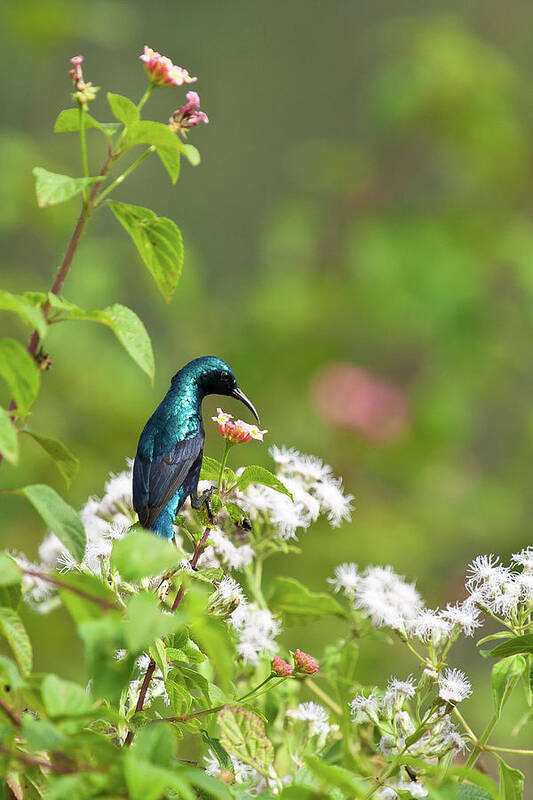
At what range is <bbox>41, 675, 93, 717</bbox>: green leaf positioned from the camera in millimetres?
369

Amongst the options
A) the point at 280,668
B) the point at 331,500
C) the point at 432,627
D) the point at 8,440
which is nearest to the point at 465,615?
the point at 432,627

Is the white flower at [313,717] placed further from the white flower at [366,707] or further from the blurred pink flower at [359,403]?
the blurred pink flower at [359,403]

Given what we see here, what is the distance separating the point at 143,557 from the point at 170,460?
245mm

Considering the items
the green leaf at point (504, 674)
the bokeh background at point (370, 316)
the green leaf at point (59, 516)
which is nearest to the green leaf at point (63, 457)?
the green leaf at point (59, 516)

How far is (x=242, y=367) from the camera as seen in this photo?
9.05 feet

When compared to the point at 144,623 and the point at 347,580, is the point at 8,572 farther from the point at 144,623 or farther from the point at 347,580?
the point at 347,580

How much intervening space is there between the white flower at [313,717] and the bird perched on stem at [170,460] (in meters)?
0.17

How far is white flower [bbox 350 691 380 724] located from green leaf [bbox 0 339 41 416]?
33cm

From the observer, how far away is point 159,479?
61 cm

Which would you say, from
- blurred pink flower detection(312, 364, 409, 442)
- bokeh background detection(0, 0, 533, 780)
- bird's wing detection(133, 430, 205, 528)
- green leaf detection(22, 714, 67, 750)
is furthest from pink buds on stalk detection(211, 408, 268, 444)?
blurred pink flower detection(312, 364, 409, 442)

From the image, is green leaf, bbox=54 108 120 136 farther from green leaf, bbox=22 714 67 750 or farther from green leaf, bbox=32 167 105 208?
green leaf, bbox=22 714 67 750

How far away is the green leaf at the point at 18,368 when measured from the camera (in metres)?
0.43

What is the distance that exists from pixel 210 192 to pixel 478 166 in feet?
5.46

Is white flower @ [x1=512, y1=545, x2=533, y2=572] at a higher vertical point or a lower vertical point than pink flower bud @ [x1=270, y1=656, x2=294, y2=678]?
higher
